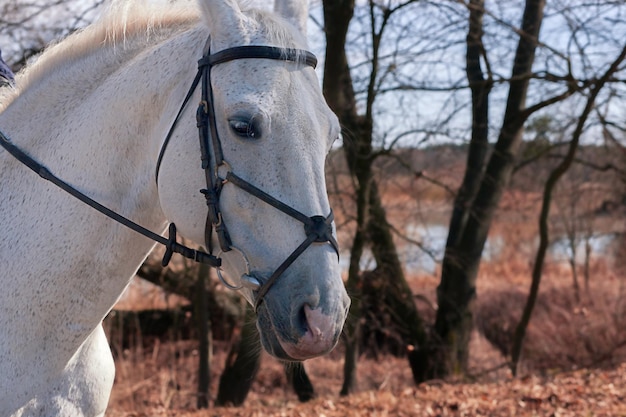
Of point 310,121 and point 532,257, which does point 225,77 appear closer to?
point 310,121

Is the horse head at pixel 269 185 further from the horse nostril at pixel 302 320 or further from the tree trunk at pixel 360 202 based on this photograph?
the tree trunk at pixel 360 202

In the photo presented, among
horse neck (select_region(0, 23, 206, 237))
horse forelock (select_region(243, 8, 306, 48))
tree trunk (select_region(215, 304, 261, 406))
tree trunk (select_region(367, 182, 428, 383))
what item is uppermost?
horse forelock (select_region(243, 8, 306, 48))

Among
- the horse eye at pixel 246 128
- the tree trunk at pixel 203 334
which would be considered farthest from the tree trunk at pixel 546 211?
the horse eye at pixel 246 128

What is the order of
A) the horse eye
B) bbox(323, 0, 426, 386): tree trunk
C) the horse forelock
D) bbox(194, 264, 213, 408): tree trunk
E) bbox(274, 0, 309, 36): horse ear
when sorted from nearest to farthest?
the horse eye < the horse forelock < bbox(274, 0, 309, 36): horse ear < bbox(323, 0, 426, 386): tree trunk < bbox(194, 264, 213, 408): tree trunk

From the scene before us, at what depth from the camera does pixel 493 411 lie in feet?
19.5

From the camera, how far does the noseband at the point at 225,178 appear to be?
2.01 m

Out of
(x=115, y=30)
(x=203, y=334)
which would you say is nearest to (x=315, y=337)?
(x=115, y=30)

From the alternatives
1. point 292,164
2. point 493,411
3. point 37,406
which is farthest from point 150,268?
point 292,164

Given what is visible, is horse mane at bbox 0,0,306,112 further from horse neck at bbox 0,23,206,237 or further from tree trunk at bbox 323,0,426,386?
tree trunk at bbox 323,0,426,386

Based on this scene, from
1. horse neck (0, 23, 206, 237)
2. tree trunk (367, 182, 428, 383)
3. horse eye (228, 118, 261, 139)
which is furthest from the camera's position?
tree trunk (367, 182, 428, 383)

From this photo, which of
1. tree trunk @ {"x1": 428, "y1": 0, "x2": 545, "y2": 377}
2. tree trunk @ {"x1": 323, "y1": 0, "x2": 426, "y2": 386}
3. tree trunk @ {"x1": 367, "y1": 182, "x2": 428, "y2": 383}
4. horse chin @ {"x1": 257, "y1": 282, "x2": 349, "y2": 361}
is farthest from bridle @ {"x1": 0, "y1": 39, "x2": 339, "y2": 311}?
tree trunk @ {"x1": 428, "y1": 0, "x2": 545, "y2": 377}

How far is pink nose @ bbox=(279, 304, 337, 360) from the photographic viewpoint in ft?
6.41

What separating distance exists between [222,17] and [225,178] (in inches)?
22.2

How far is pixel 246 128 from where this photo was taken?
2.10 meters
